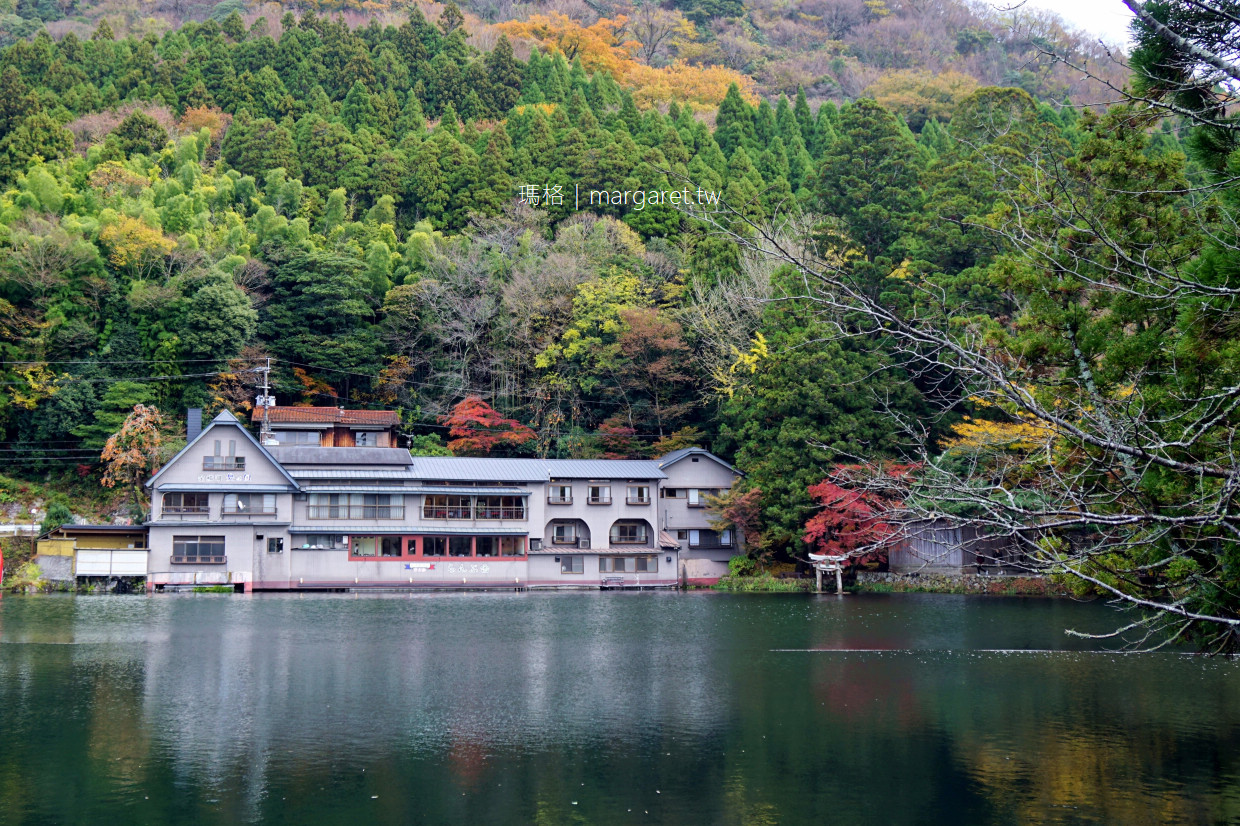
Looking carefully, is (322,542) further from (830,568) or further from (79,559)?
(830,568)

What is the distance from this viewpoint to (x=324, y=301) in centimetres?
4494

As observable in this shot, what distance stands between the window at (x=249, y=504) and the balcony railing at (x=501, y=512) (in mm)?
7243

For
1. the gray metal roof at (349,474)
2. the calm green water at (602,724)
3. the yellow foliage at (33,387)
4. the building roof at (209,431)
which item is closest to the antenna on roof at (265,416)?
the building roof at (209,431)

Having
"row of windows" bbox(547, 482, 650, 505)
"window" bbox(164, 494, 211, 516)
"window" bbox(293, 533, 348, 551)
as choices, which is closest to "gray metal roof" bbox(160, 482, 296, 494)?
"window" bbox(164, 494, 211, 516)

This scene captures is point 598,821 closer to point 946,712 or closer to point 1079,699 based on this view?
point 946,712

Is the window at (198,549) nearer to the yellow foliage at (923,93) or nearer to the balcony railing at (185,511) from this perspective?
the balcony railing at (185,511)

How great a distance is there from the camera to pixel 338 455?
38156mm

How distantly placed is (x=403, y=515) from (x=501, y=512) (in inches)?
139

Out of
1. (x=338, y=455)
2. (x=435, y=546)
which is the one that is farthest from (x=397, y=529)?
(x=338, y=455)

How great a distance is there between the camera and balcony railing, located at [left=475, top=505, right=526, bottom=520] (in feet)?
125

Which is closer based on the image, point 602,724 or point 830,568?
point 602,724

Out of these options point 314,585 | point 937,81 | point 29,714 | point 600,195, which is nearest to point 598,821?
point 29,714

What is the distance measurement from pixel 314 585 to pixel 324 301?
14090 millimetres

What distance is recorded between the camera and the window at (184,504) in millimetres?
35400
